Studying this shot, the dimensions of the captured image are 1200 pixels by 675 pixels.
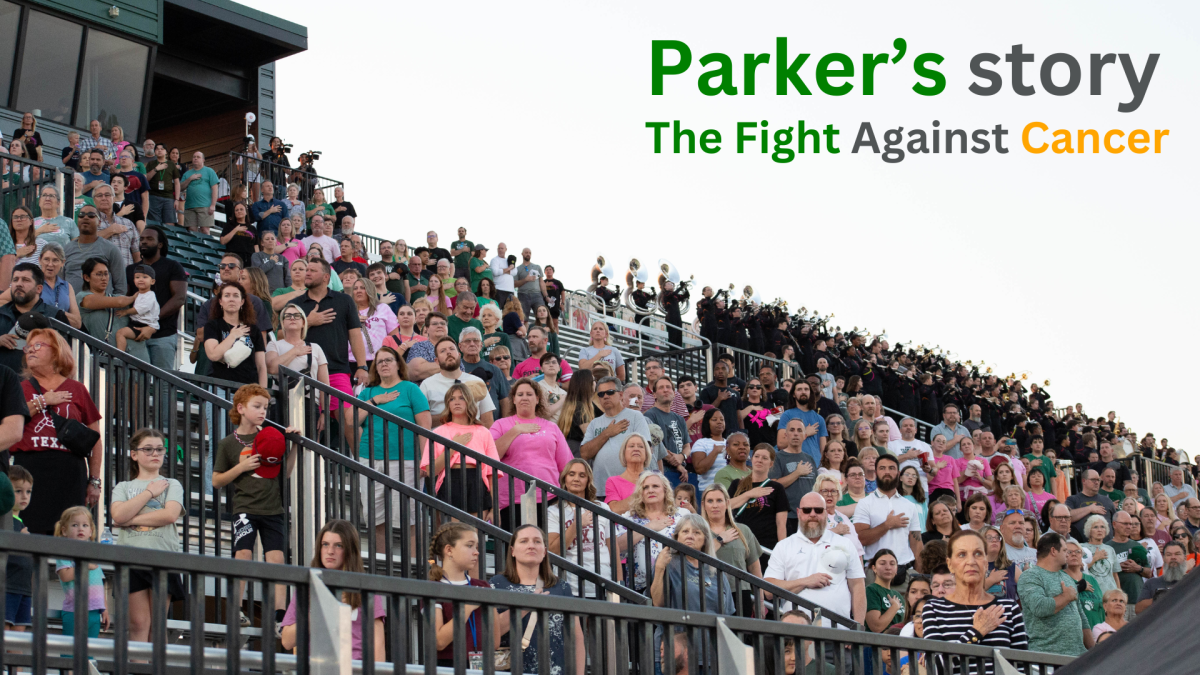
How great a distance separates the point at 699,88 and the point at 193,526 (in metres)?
8.40

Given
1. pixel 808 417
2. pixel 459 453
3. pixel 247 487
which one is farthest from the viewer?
pixel 808 417

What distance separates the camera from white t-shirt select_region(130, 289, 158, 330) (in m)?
9.91

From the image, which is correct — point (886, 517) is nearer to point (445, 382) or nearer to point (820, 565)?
point (820, 565)

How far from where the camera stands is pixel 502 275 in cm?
1900

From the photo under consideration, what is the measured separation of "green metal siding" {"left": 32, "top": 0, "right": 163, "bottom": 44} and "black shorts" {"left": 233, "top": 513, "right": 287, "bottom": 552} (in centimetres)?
1834

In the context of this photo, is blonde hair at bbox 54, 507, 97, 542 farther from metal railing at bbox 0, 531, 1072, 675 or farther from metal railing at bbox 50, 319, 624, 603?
metal railing at bbox 0, 531, 1072, 675

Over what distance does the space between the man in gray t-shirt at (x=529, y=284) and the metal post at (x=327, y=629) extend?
1505 cm

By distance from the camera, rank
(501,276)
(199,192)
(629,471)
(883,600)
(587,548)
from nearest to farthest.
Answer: (587,548) → (883,600) → (629,471) → (199,192) → (501,276)

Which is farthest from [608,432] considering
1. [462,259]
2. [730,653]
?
[462,259]

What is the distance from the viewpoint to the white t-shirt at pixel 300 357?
9539 millimetres

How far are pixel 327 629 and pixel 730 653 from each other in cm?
168

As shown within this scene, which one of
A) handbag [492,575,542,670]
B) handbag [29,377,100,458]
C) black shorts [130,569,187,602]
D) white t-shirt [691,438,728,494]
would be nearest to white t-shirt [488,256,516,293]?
white t-shirt [691,438,728,494]

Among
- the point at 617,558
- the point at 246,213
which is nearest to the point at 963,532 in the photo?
the point at 617,558

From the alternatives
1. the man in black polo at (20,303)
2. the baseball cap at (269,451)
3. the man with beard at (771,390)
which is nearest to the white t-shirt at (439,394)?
the baseball cap at (269,451)
